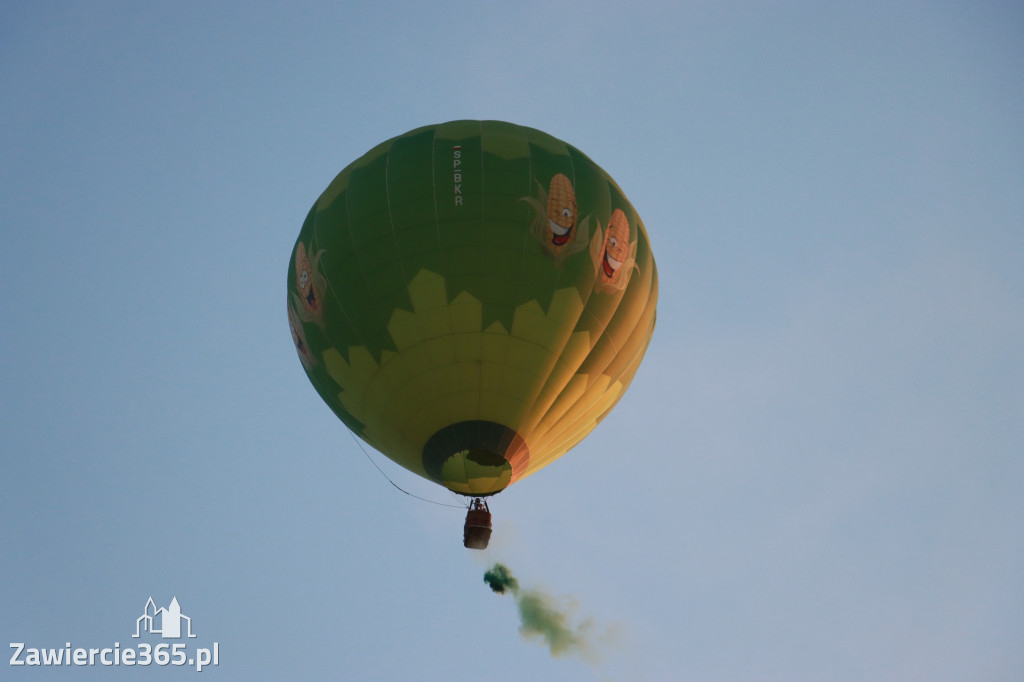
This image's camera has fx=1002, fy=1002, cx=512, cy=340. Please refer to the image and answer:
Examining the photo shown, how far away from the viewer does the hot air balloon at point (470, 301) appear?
42.5ft

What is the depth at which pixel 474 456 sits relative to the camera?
42.8 feet

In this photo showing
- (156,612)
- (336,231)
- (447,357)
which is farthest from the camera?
(156,612)

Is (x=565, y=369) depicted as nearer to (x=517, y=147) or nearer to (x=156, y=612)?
(x=517, y=147)

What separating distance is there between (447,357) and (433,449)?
128cm

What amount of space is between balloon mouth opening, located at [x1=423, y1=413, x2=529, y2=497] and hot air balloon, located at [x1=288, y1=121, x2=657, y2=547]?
0.8 inches

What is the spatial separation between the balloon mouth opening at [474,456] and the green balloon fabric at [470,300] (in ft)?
0.06

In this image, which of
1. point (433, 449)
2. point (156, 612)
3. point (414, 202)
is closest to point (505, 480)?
point (433, 449)

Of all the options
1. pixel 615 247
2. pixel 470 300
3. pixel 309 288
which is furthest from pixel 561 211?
pixel 309 288

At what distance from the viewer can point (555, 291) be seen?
1311 cm

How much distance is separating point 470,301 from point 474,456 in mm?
2019

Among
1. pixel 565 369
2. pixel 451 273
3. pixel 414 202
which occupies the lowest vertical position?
pixel 565 369

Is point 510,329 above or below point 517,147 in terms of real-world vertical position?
below

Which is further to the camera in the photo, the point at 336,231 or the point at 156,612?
the point at 156,612

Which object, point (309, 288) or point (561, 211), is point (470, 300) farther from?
point (309, 288)
